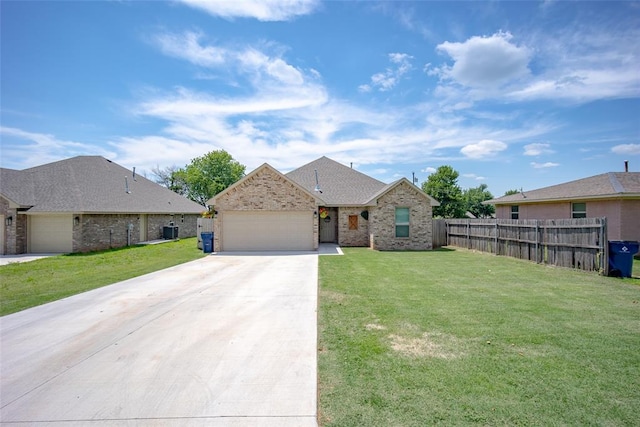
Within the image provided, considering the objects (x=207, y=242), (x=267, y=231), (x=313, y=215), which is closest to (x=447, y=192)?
(x=313, y=215)

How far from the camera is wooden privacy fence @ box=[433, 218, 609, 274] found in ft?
32.7

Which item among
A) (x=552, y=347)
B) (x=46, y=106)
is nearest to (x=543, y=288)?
(x=552, y=347)

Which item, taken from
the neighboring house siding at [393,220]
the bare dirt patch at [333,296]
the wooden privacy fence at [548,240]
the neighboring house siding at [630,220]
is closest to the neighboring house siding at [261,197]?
the neighboring house siding at [393,220]

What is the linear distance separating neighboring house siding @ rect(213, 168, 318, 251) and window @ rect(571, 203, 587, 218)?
14.8 metres

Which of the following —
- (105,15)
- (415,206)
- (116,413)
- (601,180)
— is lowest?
(116,413)

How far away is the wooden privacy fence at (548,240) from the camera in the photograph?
997 cm

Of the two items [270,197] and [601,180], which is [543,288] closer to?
[270,197]

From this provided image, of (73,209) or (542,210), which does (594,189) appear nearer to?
(542,210)

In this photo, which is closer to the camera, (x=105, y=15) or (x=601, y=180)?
(x=105, y=15)

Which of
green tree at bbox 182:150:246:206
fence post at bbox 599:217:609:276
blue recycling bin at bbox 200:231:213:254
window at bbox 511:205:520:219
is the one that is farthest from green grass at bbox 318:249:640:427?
green tree at bbox 182:150:246:206

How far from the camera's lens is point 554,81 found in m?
13.2

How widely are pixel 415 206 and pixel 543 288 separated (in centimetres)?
1047

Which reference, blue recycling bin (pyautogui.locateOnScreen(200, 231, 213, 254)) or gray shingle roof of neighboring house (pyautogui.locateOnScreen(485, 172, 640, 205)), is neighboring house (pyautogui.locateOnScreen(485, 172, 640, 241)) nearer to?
gray shingle roof of neighboring house (pyautogui.locateOnScreen(485, 172, 640, 205))

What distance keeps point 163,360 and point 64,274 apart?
9580mm
